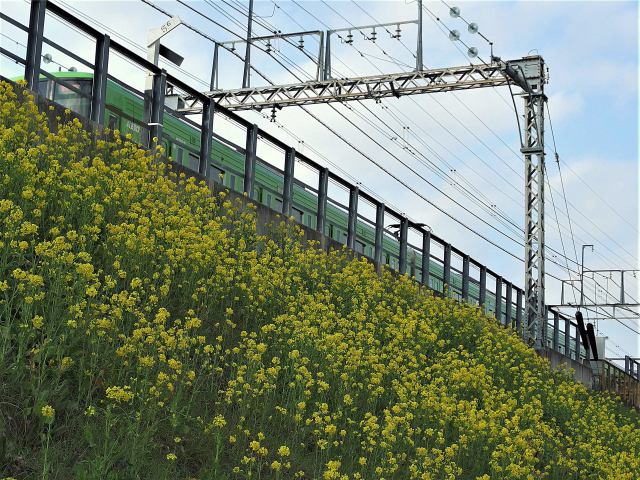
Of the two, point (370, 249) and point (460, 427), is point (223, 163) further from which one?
point (460, 427)

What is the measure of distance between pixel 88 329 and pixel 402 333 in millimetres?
5646

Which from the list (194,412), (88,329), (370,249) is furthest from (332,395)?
(370,249)

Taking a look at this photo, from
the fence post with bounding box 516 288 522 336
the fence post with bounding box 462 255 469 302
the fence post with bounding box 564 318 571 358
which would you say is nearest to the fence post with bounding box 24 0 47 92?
the fence post with bounding box 462 255 469 302

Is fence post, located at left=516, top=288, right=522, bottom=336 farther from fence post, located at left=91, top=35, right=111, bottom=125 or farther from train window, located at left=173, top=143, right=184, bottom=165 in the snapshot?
fence post, located at left=91, top=35, right=111, bottom=125

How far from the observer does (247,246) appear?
41.5 feet

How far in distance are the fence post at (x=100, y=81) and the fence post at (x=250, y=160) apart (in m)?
3.13

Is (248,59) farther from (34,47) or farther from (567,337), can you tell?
(34,47)

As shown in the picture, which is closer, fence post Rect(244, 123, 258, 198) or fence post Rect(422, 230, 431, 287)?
fence post Rect(244, 123, 258, 198)

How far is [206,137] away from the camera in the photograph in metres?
14.1

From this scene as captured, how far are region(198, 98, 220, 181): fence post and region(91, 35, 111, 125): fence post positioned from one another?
2097 millimetres

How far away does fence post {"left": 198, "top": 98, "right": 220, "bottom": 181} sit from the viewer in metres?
14.0

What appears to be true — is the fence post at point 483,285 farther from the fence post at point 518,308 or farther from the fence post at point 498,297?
the fence post at point 518,308

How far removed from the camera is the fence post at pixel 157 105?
516 inches

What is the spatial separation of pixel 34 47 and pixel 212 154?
141 inches
